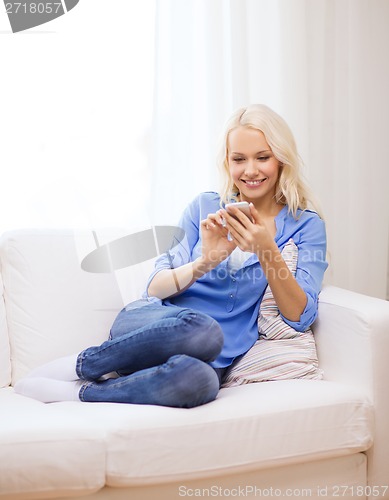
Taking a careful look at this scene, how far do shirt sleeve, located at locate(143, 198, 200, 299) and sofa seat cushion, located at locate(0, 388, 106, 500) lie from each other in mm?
641

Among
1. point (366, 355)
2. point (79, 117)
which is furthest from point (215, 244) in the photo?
point (79, 117)

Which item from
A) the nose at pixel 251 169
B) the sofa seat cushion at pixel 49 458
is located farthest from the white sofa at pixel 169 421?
the nose at pixel 251 169

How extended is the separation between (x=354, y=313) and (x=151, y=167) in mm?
1051

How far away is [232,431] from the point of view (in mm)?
1592

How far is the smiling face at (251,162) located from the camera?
2.05m

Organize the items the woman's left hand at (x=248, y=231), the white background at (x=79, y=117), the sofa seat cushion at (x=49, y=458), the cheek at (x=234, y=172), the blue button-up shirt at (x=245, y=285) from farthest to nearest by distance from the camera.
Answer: the white background at (x=79, y=117), the cheek at (x=234, y=172), the blue button-up shirt at (x=245, y=285), the woman's left hand at (x=248, y=231), the sofa seat cushion at (x=49, y=458)

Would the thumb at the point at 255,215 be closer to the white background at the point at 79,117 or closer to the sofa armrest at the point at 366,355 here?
the sofa armrest at the point at 366,355

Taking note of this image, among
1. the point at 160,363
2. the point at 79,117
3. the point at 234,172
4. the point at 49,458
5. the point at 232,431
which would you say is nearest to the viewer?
the point at 49,458

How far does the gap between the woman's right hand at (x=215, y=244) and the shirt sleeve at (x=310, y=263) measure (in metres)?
0.22

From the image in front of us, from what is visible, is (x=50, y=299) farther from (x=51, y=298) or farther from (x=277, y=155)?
(x=277, y=155)

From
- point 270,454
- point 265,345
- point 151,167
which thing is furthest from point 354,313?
point 151,167

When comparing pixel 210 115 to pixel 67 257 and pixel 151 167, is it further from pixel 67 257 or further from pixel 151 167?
pixel 67 257

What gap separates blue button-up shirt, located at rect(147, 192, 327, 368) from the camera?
1.96 metres

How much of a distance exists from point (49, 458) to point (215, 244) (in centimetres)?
77
